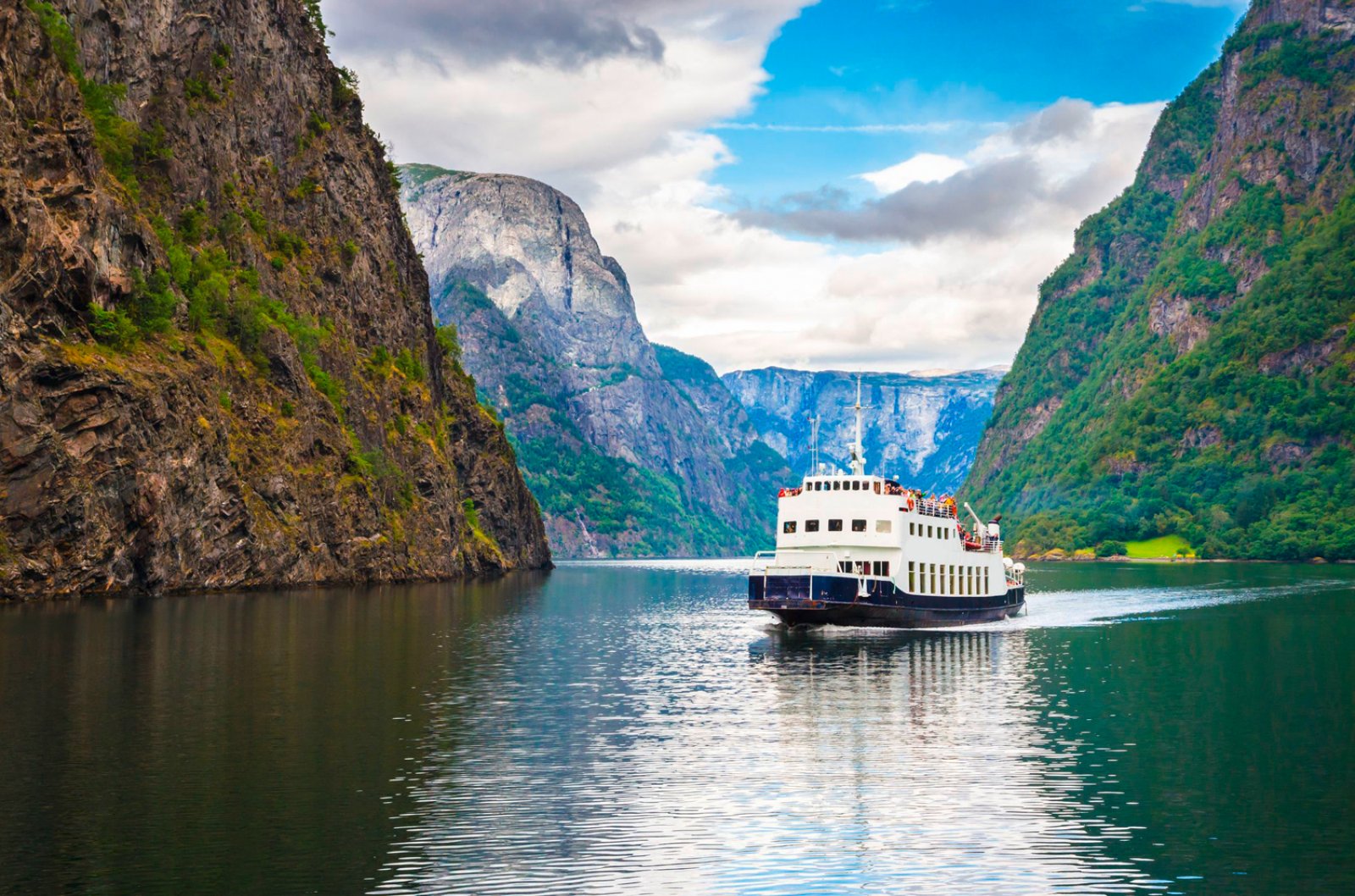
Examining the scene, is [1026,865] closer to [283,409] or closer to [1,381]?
[1,381]

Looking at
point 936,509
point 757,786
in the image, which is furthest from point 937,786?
point 936,509

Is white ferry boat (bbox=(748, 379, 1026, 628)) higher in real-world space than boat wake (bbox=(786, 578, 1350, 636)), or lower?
higher

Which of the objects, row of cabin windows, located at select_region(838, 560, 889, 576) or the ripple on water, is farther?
row of cabin windows, located at select_region(838, 560, 889, 576)

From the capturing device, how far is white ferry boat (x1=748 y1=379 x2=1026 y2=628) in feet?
332

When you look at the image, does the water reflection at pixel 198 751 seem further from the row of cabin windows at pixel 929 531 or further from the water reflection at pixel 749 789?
the row of cabin windows at pixel 929 531

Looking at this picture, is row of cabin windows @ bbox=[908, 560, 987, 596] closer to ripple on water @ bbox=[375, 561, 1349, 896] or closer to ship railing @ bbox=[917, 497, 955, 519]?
ship railing @ bbox=[917, 497, 955, 519]

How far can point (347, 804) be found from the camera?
37.2 meters

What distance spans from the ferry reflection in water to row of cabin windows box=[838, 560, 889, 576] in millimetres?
29991

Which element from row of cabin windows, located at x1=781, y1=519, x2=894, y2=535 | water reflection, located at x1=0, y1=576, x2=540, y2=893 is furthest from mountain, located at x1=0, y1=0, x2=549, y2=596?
row of cabin windows, located at x1=781, y1=519, x2=894, y2=535

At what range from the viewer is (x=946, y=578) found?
370 feet

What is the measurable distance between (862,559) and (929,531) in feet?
28.0

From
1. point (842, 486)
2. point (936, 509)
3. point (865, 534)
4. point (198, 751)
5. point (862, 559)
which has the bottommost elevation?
point (198, 751)

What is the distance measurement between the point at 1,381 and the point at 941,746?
83.3m

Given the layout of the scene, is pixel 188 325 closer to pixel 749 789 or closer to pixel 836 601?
pixel 836 601
